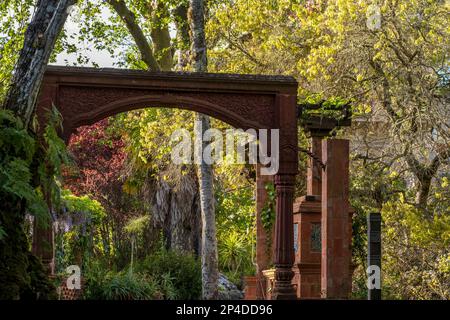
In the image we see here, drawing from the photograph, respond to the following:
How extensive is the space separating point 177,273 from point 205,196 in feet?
14.6

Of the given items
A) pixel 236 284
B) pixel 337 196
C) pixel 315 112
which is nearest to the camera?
pixel 337 196

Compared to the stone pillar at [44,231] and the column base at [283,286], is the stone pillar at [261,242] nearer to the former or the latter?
the column base at [283,286]

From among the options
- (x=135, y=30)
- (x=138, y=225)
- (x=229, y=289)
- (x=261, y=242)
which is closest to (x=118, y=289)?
(x=261, y=242)

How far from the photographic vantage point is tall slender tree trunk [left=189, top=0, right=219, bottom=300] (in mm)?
16672

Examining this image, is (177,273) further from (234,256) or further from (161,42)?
(234,256)

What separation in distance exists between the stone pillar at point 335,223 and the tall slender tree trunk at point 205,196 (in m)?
3.02

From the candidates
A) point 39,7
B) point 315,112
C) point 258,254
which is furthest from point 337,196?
point 39,7

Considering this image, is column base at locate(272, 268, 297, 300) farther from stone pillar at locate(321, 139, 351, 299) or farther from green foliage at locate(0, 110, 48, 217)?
green foliage at locate(0, 110, 48, 217)

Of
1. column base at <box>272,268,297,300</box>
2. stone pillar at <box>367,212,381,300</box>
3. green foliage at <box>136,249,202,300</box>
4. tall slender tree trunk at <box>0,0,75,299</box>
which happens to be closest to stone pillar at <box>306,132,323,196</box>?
column base at <box>272,268,297,300</box>

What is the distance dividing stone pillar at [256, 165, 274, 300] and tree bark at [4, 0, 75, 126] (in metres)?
7.98

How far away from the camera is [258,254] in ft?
55.5

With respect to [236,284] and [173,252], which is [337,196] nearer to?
[173,252]

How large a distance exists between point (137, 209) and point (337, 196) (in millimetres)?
13218
